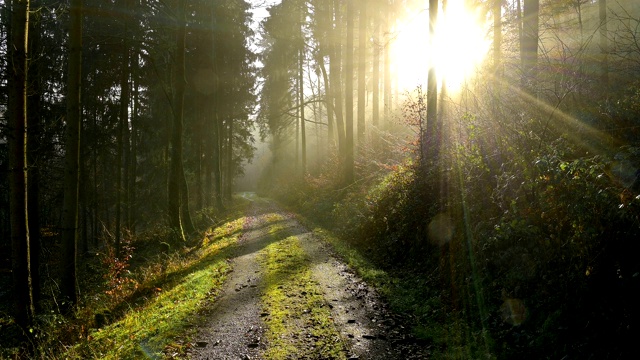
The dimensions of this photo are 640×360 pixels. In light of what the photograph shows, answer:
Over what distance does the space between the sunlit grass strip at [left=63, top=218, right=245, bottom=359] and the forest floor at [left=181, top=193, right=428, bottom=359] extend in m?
0.33

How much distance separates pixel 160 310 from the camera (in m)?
6.45

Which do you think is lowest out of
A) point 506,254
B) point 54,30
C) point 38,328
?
point 38,328

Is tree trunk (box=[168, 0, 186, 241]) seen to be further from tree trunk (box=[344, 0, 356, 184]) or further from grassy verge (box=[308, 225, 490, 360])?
tree trunk (box=[344, 0, 356, 184])

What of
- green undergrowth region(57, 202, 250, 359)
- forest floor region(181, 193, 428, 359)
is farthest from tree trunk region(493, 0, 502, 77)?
green undergrowth region(57, 202, 250, 359)

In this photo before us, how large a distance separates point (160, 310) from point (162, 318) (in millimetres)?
542

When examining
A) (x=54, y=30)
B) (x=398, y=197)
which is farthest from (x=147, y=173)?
(x=398, y=197)

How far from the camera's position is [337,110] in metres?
19.7

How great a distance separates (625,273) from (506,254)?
1835 millimetres

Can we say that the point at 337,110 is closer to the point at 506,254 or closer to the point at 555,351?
the point at 506,254

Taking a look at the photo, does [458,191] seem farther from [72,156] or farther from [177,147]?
[177,147]

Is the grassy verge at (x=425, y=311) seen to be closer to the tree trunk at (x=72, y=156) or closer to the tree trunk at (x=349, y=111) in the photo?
the tree trunk at (x=72, y=156)

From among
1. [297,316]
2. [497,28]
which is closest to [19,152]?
[297,316]

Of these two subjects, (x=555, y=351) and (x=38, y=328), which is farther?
(x=38, y=328)

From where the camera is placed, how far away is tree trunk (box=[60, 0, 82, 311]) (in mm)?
7043
